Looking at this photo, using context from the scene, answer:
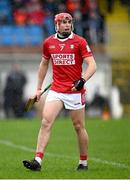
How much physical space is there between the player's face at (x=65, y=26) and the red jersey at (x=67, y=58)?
0.45ft

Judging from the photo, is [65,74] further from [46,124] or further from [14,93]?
[14,93]

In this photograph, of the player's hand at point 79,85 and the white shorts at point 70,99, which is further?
the white shorts at point 70,99

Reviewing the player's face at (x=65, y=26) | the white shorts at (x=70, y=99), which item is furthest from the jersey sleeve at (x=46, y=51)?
the white shorts at (x=70, y=99)

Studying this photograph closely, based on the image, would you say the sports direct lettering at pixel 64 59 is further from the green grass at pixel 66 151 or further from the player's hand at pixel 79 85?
the green grass at pixel 66 151

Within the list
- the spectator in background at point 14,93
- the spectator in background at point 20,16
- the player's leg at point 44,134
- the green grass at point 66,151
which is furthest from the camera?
the spectator in background at point 20,16

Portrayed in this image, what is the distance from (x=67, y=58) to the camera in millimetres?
12578

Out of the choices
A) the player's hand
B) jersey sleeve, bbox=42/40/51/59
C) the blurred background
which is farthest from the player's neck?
the blurred background

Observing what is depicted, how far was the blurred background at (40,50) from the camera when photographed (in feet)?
109

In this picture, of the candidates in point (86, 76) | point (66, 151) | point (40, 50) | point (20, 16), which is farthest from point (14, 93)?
point (86, 76)

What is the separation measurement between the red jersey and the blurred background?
19.7m

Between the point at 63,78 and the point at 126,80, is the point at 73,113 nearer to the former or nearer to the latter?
the point at 63,78

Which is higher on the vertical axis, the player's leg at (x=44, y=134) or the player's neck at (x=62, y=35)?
the player's neck at (x=62, y=35)

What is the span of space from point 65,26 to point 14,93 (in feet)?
67.5

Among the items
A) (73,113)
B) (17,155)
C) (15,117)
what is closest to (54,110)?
(73,113)
